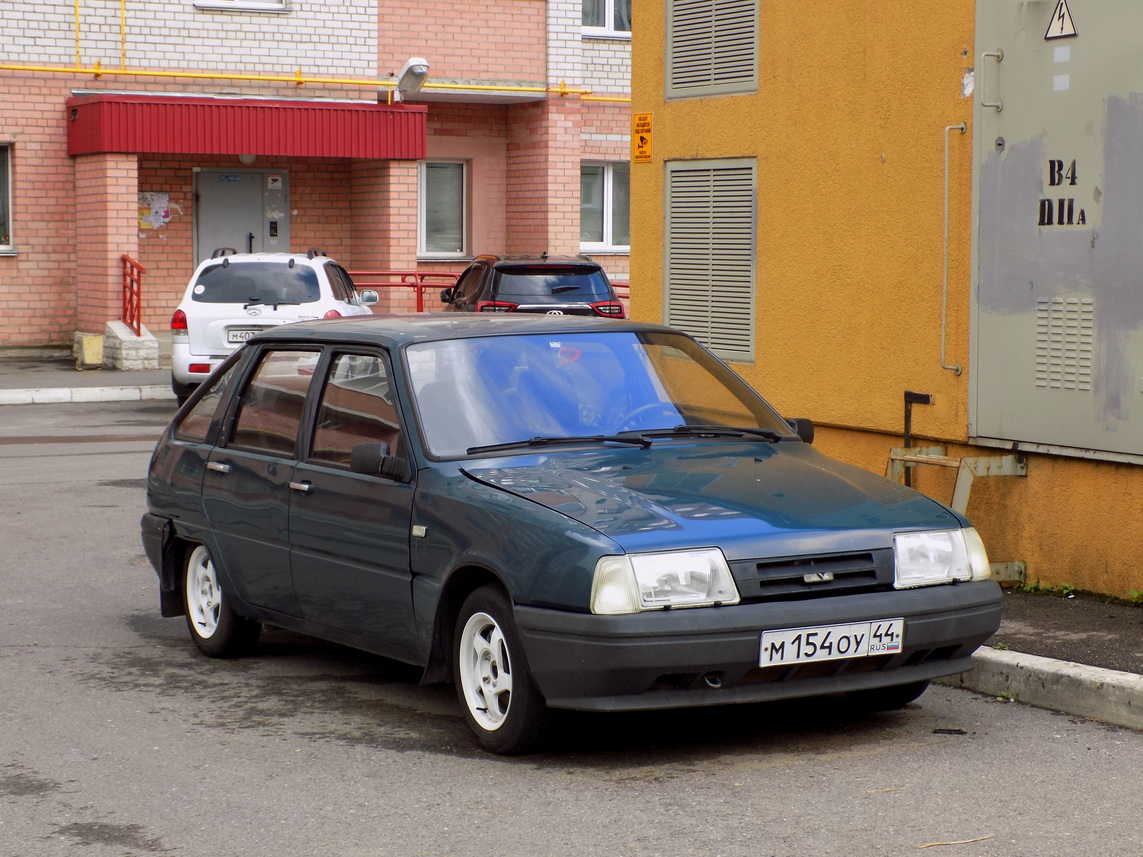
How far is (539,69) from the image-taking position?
1079 inches

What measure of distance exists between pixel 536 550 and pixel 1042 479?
12.2 feet

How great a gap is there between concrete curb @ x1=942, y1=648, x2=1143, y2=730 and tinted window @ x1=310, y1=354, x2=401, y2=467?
2478mm

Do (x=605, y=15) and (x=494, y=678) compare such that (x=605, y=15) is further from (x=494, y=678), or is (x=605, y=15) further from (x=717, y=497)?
(x=494, y=678)

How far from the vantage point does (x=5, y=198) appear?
79.6ft

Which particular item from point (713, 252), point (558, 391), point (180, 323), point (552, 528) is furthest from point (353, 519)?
Answer: point (180, 323)

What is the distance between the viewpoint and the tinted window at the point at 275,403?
7020mm

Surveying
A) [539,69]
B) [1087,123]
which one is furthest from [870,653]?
[539,69]

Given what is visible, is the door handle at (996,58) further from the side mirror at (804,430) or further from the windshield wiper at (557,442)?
the windshield wiper at (557,442)

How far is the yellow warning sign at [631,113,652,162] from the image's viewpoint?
1122 centimetres

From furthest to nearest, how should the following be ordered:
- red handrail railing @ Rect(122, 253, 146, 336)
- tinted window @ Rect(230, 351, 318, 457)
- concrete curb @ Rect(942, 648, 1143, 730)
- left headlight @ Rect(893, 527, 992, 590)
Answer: red handrail railing @ Rect(122, 253, 146, 336), tinted window @ Rect(230, 351, 318, 457), concrete curb @ Rect(942, 648, 1143, 730), left headlight @ Rect(893, 527, 992, 590)

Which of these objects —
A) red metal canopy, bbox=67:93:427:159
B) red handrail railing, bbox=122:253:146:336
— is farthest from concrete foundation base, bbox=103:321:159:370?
red metal canopy, bbox=67:93:427:159

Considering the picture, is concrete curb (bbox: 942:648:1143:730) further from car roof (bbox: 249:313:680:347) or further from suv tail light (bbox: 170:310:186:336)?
suv tail light (bbox: 170:310:186:336)

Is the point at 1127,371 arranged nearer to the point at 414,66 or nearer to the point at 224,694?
the point at 224,694

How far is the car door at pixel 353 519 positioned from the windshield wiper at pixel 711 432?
3.23 feet
